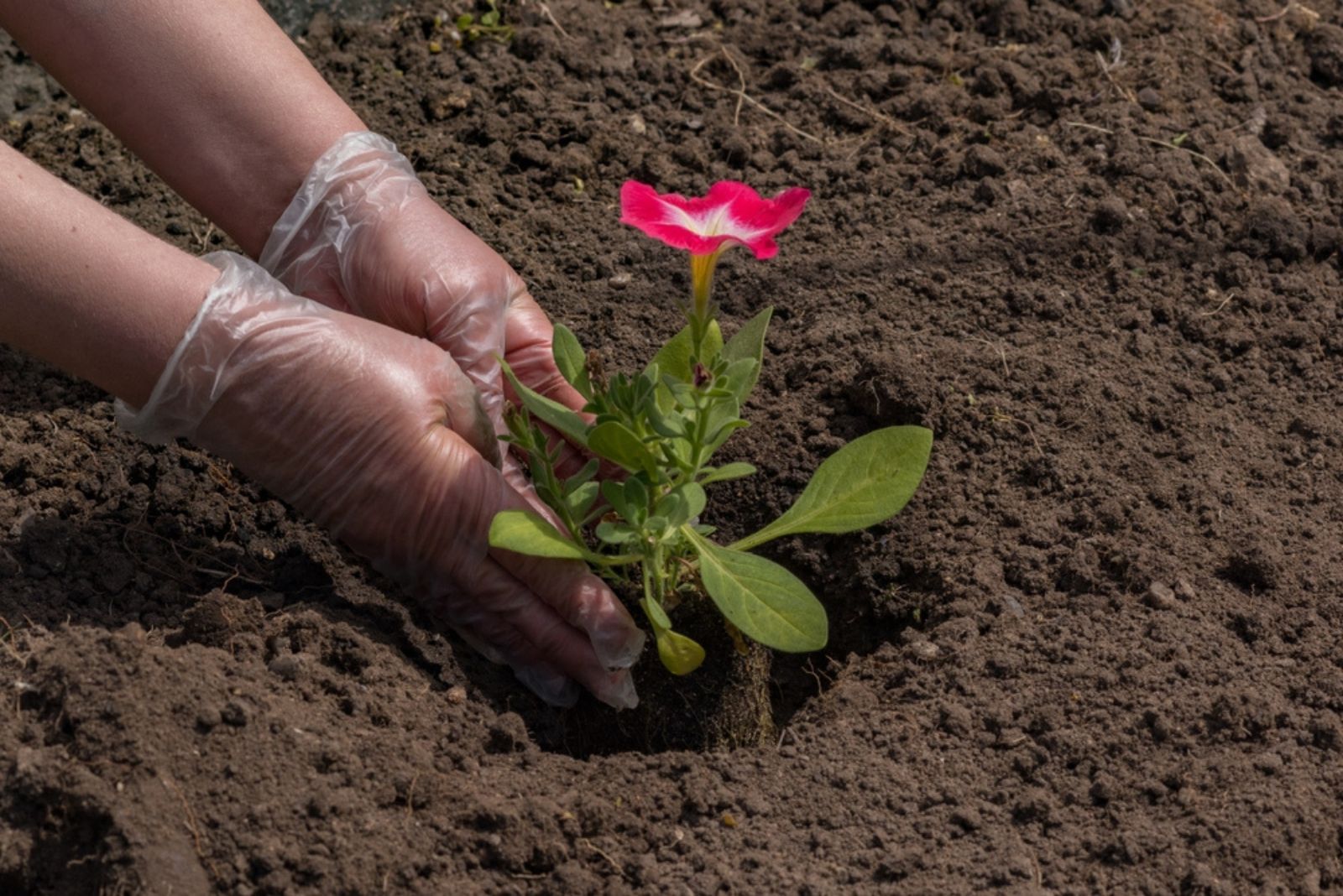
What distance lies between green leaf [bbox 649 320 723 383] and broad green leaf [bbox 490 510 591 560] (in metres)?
0.35

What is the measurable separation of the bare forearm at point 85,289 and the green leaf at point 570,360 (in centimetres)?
58

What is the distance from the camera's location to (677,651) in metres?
2.12

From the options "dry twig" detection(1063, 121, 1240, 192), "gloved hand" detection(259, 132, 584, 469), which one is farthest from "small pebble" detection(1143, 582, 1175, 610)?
"dry twig" detection(1063, 121, 1240, 192)

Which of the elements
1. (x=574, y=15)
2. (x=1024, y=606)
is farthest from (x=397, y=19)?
(x=1024, y=606)

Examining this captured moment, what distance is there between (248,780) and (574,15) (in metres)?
2.39

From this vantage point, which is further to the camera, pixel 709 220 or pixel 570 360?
pixel 570 360

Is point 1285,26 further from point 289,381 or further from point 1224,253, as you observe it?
point 289,381

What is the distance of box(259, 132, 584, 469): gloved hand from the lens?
244 cm

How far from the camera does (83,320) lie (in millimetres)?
2068

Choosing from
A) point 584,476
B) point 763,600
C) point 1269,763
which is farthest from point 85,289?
point 1269,763

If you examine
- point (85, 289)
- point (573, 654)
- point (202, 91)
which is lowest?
point (573, 654)

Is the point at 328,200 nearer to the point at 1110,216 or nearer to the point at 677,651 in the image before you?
A: the point at 677,651

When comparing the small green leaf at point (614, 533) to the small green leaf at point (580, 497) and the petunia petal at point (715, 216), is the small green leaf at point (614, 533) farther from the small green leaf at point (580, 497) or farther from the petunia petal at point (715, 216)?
the petunia petal at point (715, 216)

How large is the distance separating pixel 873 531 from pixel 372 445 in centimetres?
Answer: 96
